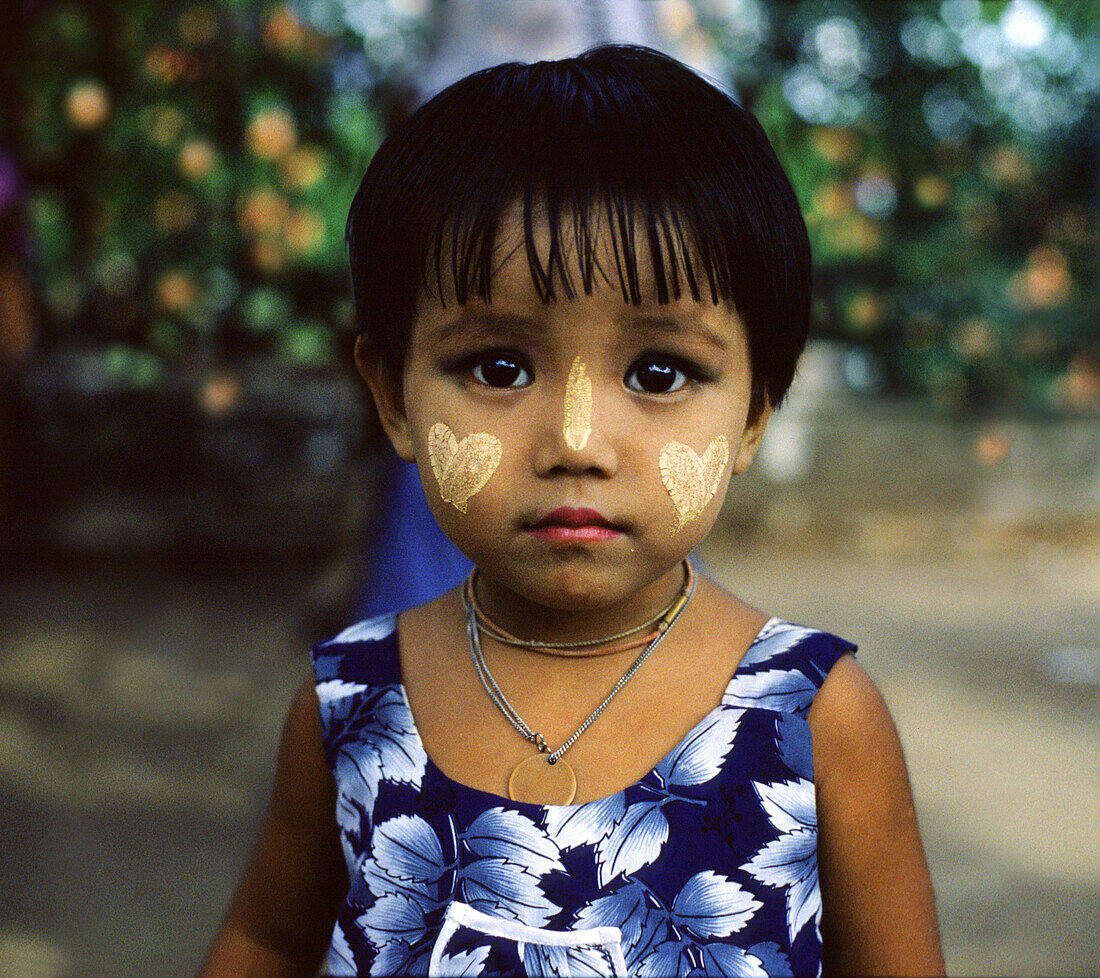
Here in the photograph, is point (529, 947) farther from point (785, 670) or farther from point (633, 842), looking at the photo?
point (785, 670)

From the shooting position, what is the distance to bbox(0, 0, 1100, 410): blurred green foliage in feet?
10.9

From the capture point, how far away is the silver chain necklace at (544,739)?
96 cm

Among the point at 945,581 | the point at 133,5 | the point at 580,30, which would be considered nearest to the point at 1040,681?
the point at 945,581

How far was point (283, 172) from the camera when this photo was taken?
329 centimetres

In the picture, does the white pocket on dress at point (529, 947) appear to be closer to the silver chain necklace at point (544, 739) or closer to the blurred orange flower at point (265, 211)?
the silver chain necklace at point (544, 739)

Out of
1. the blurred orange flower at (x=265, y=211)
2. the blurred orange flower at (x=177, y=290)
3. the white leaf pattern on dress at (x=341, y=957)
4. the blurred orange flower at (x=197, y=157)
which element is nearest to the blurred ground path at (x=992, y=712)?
the white leaf pattern on dress at (x=341, y=957)

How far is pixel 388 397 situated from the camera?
1095mm

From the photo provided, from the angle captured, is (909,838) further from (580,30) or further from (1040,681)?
(1040,681)

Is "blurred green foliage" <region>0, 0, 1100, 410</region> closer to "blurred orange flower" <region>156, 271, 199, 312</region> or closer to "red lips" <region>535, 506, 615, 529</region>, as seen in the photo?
"blurred orange flower" <region>156, 271, 199, 312</region>

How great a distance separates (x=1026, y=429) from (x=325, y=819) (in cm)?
499

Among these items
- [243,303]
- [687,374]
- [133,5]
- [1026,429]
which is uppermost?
[1026,429]

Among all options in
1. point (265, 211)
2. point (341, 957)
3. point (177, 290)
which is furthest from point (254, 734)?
point (341, 957)

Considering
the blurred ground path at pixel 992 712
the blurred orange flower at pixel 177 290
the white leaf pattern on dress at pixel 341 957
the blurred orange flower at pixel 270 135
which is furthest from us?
the blurred orange flower at pixel 177 290

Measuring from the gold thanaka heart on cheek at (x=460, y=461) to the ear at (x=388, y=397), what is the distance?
12cm
